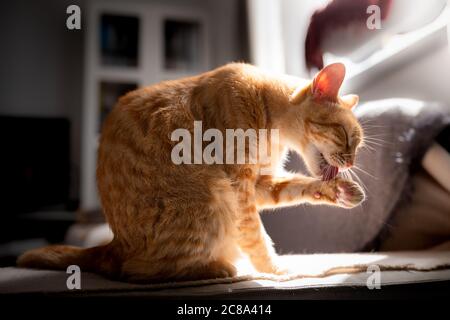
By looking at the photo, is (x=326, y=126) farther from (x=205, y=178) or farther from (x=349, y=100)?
(x=205, y=178)

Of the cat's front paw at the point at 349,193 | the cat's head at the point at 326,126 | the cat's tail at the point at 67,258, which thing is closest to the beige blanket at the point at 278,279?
the cat's tail at the point at 67,258

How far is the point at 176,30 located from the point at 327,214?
29.0 inches

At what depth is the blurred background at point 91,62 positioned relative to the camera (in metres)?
Answer: 0.98

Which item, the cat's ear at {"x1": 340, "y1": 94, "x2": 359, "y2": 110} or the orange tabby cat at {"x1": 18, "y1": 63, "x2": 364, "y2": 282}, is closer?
the orange tabby cat at {"x1": 18, "y1": 63, "x2": 364, "y2": 282}

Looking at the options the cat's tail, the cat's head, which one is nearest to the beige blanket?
the cat's tail

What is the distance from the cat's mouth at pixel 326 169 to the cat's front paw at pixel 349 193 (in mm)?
28

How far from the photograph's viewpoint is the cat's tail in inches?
37.8

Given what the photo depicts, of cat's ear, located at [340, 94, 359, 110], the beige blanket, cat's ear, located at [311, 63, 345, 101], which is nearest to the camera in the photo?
the beige blanket

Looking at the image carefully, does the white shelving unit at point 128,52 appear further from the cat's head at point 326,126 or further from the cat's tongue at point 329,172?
the cat's tongue at point 329,172

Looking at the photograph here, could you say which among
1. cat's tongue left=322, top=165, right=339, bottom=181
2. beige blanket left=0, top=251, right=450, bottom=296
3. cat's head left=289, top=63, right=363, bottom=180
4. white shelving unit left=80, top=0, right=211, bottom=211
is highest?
white shelving unit left=80, top=0, right=211, bottom=211

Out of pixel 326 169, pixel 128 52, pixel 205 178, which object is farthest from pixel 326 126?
pixel 128 52

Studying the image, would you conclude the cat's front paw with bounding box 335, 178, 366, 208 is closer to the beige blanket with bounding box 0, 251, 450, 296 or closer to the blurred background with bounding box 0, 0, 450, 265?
the beige blanket with bounding box 0, 251, 450, 296
